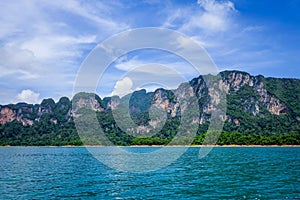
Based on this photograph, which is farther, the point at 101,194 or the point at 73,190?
the point at 73,190

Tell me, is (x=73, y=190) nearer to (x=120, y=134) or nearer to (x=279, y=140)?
(x=279, y=140)

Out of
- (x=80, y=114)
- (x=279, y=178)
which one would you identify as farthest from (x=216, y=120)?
(x=279, y=178)

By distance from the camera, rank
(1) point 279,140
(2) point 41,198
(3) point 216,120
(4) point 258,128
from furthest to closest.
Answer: (3) point 216,120, (4) point 258,128, (1) point 279,140, (2) point 41,198

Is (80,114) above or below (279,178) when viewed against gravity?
above

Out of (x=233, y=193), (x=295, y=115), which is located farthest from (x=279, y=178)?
(x=295, y=115)

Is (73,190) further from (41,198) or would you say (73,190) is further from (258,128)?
(258,128)

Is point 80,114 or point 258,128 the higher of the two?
point 80,114

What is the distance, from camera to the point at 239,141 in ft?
427

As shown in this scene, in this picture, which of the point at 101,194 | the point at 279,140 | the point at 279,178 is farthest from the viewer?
the point at 279,140

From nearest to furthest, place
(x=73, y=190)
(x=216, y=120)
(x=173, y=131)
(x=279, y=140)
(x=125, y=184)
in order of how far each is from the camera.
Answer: (x=73, y=190) < (x=125, y=184) < (x=279, y=140) < (x=173, y=131) < (x=216, y=120)

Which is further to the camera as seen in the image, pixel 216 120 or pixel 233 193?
pixel 216 120

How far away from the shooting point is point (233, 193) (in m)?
21.9

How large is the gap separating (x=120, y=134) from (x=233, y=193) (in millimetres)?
150762

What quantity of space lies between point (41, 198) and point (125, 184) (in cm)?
771
